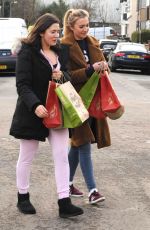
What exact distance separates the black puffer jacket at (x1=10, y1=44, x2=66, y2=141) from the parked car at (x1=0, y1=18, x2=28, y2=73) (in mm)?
16445

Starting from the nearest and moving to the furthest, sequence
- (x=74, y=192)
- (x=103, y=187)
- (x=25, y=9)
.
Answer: (x=74, y=192)
(x=103, y=187)
(x=25, y=9)

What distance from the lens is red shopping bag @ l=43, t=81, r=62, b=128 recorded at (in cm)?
477

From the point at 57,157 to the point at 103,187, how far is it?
125 centimetres

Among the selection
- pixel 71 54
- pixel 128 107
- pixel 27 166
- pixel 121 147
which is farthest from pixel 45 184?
pixel 128 107

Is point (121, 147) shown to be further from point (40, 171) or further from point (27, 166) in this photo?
point (27, 166)

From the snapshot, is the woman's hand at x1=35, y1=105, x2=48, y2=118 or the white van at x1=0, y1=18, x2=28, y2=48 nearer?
the woman's hand at x1=35, y1=105, x2=48, y2=118

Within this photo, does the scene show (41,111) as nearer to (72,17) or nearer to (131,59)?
(72,17)

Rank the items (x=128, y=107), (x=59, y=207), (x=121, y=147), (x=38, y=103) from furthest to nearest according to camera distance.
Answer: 1. (x=128, y=107)
2. (x=121, y=147)
3. (x=59, y=207)
4. (x=38, y=103)

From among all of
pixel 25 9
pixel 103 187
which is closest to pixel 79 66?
pixel 103 187

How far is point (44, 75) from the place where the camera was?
192 inches

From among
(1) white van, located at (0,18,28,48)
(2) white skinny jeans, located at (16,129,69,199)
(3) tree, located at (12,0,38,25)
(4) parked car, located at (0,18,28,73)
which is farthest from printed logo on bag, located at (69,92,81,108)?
(3) tree, located at (12,0,38,25)

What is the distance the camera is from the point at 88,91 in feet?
17.1

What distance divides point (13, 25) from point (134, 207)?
62.1 ft

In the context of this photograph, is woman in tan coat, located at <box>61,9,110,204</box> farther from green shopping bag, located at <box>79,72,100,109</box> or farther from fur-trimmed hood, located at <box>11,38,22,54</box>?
fur-trimmed hood, located at <box>11,38,22,54</box>
